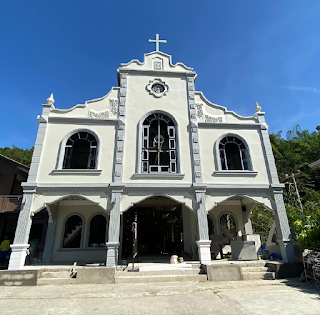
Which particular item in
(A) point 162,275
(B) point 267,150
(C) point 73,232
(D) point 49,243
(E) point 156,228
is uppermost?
(B) point 267,150

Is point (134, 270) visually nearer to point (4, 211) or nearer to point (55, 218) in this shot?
point (55, 218)

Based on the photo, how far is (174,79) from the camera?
1206 cm

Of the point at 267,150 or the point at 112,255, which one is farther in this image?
the point at 267,150

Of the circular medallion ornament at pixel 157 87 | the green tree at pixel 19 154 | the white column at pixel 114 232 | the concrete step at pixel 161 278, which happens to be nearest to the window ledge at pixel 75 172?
the white column at pixel 114 232

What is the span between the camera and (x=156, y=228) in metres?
13.1

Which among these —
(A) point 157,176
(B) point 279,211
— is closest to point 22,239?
(A) point 157,176

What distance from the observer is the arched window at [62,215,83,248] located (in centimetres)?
1095

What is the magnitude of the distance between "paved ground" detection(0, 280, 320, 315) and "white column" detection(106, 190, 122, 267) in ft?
4.53

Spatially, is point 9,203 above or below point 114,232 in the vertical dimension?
above

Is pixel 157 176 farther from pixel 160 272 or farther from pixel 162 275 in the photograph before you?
pixel 162 275

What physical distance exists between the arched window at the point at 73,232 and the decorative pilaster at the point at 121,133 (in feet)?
12.8

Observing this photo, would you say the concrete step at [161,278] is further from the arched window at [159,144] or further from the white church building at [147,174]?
the arched window at [159,144]

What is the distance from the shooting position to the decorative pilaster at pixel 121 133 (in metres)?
9.47

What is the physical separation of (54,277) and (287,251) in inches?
358
